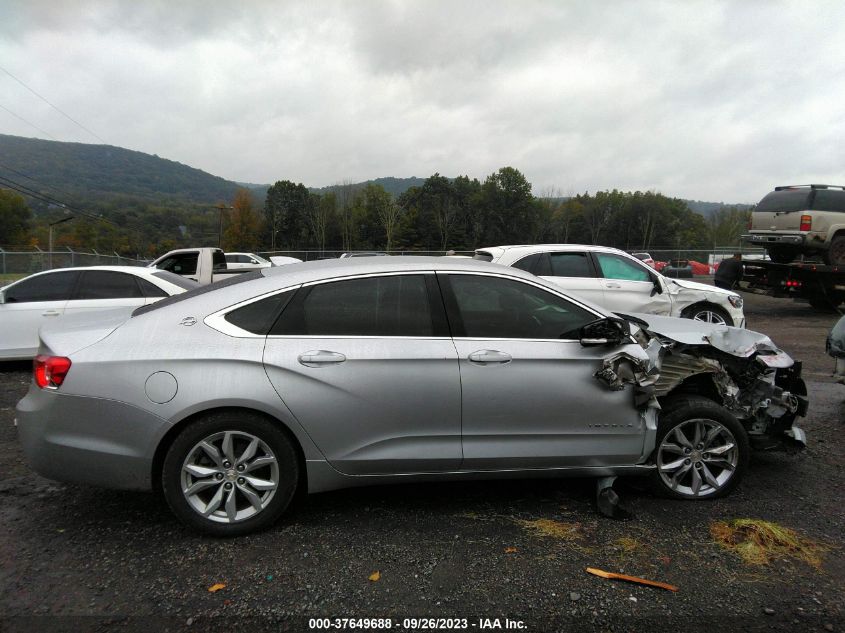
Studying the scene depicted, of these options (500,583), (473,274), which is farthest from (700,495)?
(473,274)

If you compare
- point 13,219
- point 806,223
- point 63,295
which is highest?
point 13,219

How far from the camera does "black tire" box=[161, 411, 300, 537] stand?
2.97 m

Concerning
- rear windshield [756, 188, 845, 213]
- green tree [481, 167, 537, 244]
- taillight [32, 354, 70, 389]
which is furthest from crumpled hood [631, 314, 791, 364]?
green tree [481, 167, 537, 244]

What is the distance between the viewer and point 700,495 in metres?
3.55

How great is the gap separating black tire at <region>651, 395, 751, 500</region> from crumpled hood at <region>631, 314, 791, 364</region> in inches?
18.3

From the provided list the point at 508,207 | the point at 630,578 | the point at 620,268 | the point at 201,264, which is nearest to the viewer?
the point at 630,578

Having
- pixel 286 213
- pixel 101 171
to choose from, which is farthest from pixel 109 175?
pixel 286 213

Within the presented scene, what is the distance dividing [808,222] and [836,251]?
3.14 ft

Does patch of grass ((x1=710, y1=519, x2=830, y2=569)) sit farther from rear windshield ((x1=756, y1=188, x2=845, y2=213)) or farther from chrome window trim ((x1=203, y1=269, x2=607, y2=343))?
rear windshield ((x1=756, y1=188, x2=845, y2=213))

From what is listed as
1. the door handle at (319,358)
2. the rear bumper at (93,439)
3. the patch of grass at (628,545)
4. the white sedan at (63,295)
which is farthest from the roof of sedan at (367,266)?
the white sedan at (63,295)

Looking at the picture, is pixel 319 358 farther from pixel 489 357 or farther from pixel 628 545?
pixel 628 545

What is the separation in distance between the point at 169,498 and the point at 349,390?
45.0 inches

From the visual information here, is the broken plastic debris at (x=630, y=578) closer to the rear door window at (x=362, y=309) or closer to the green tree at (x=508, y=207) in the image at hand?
the rear door window at (x=362, y=309)

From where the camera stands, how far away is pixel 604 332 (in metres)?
3.38
